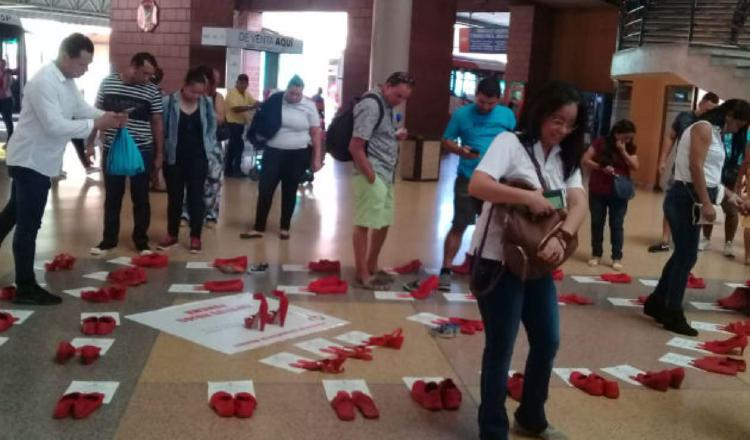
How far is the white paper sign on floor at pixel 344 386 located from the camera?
3689mm

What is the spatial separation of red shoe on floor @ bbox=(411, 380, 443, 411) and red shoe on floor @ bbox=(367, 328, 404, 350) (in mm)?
638

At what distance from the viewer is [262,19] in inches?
832

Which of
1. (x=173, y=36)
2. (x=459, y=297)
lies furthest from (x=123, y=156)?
(x=173, y=36)

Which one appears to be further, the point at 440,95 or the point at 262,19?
the point at 262,19

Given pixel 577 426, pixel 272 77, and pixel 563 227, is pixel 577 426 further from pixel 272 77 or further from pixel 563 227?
pixel 272 77

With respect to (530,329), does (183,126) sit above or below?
above

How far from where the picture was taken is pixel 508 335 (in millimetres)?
2975

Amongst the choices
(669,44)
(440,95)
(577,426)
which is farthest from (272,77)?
(577,426)

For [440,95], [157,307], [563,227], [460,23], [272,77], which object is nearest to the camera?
[563,227]

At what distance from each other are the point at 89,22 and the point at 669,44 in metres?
23.7

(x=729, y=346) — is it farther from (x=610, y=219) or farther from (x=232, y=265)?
(x=232, y=265)

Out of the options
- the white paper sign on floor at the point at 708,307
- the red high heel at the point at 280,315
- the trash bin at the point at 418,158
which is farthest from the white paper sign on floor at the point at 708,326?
the trash bin at the point at 418,158

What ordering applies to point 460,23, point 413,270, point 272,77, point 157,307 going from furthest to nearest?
point 460,23
point 272,77
point 413,270
point 157,307

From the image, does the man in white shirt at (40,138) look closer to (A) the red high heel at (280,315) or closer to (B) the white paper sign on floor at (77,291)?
(B) the white paper sign on floor at (77,291)
